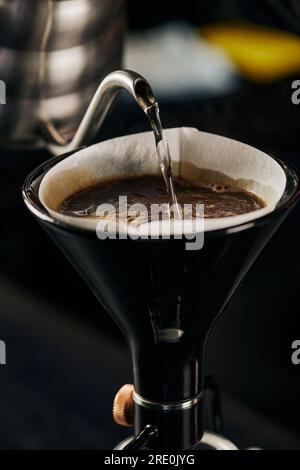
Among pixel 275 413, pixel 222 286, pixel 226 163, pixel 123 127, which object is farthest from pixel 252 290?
pixel 222 286

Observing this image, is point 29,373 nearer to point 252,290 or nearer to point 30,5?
point 252,290

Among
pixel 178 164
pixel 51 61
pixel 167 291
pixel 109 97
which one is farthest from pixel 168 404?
pixel 51 61

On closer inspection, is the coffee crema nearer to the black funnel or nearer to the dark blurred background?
the black funnel

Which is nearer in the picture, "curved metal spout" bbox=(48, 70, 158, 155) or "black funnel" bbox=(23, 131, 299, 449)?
"black funnel" bbox=(23, 131, 299, 449)

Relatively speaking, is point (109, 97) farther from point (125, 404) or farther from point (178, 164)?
point (125, 404)

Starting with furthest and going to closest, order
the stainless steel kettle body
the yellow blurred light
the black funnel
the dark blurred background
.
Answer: the yellow blurred light
the dark blurred background
the stainless steel kettle body
the black funnel

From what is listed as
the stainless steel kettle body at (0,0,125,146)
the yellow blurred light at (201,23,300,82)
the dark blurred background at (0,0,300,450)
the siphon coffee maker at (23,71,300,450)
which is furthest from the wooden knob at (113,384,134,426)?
the yellow blurred light at (201,23,300,82)

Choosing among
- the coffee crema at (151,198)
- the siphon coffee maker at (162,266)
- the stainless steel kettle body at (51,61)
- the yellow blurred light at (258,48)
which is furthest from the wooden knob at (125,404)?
the yellow blurred light at (258,48)
